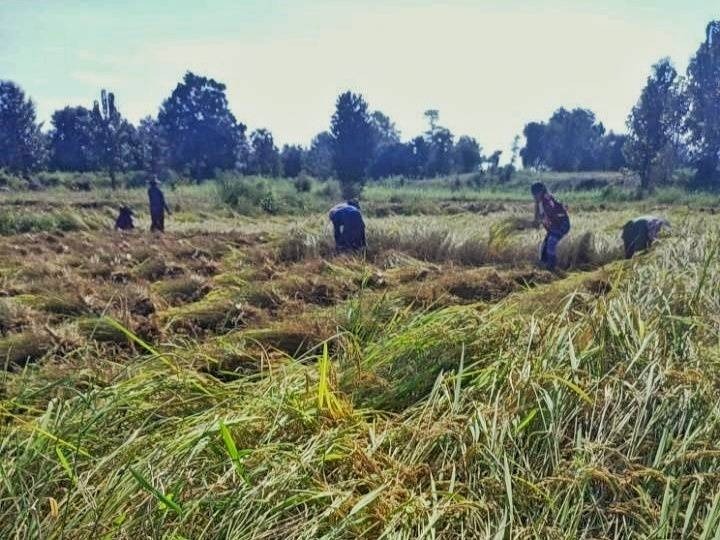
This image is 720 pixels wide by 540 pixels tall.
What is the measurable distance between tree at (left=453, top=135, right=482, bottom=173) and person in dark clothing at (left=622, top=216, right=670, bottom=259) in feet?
147

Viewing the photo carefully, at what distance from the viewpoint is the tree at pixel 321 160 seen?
142ft

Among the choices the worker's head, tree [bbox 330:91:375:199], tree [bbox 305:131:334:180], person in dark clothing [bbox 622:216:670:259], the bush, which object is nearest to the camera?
person in dark clothing [bbox 622:216:670:259]

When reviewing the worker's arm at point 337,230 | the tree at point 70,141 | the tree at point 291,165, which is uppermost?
the tree at point 70,141

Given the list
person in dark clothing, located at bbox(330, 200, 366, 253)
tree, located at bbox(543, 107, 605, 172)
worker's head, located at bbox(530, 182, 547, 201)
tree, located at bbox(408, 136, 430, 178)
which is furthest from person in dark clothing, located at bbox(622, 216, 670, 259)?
tree, located at bbox(543, 107, 605, 172)

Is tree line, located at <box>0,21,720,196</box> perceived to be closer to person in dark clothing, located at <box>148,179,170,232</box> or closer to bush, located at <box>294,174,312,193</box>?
bush, located at <box>294,174,312,193</box>

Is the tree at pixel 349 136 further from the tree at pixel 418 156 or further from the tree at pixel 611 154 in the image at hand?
the tree at pixel 611 154

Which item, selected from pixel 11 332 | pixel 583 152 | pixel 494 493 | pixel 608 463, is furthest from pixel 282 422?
pixel 583 152

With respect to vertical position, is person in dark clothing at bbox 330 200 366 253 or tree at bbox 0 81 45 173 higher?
tree at bbox 0 81 45 173

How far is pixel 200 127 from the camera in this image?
50062 mm

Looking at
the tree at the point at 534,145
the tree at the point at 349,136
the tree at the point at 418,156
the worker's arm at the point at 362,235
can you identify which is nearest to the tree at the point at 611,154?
the tree at the point at 534,145

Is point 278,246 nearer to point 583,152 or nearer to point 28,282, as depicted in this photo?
point 28,282

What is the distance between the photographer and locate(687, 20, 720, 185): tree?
31812mm

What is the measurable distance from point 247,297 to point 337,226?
3.01 metres

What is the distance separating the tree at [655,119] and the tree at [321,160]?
2038 cm
